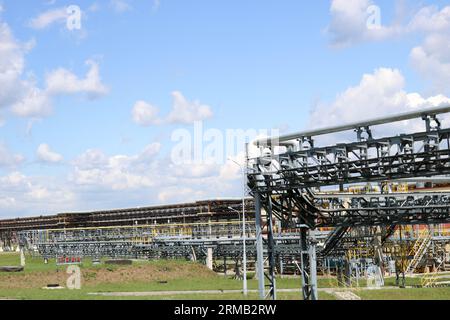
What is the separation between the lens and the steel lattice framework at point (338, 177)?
27438 mm

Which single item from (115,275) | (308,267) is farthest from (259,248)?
(115,275)

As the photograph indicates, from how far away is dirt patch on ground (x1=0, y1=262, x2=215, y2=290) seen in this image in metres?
60.5

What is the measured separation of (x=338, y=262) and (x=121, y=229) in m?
65.4

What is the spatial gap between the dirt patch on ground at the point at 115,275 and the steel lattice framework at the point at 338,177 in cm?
3281

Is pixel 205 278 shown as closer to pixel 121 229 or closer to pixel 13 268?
pixel 13 268

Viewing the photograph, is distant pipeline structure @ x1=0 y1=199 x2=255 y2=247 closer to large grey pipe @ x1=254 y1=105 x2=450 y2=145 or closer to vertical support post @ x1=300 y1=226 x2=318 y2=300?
vertical support post @ x1=300 y1=226 x2=318 y2=300

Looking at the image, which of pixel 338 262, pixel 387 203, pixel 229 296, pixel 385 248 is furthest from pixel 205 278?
pixel 387 203

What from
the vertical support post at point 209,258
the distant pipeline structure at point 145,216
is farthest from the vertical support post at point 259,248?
the distant pipeline structure at point 145,216

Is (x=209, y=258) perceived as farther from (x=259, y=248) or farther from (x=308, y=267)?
(x=259, y=248)

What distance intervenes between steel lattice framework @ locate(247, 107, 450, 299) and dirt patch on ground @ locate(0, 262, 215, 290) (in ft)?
108

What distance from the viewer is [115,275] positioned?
6581 centimetres

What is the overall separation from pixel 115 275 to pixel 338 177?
41004 mm

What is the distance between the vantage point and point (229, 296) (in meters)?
46.3

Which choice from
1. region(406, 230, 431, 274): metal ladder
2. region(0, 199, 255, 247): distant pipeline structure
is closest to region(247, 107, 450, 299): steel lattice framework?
region(406, 230, 431, 274): metal ladder
